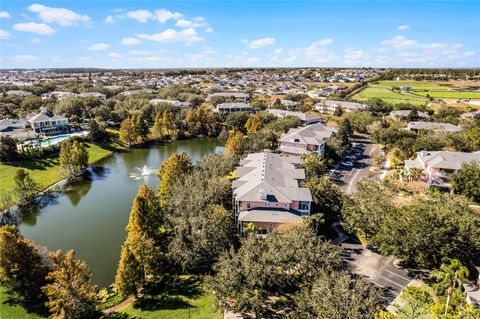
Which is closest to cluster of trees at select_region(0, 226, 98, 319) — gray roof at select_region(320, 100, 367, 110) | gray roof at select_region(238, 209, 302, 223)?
gray roof at select_region(238, 209, 302, 223)

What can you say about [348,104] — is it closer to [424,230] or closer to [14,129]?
[424,230]

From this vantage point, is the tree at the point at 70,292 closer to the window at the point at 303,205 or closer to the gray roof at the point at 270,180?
the gray roof at the point at 270,180

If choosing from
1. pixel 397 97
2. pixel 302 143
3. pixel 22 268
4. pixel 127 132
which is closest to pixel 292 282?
pixel 22 268

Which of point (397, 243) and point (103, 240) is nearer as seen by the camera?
point (397, 243)

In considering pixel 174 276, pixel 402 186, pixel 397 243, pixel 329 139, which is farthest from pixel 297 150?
pixel 174 276

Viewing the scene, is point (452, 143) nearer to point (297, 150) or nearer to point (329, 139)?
point (329, 139)
